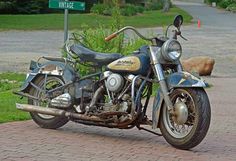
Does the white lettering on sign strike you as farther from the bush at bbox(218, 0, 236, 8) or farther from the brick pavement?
the bush at bbox(218, 0, 236, 8)

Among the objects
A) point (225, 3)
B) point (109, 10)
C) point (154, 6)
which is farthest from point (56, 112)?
point (225, 3)

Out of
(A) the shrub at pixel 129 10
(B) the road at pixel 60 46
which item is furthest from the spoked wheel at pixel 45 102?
(A) the shrub at pixel 129 10

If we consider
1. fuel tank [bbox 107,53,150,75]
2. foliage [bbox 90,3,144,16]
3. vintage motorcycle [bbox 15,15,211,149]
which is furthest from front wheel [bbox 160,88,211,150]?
foliage [bbox 90,3,144,16]

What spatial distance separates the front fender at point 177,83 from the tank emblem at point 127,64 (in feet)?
1.57

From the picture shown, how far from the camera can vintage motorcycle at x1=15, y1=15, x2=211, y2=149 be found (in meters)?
8.14

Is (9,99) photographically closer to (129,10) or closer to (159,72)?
(159,72)

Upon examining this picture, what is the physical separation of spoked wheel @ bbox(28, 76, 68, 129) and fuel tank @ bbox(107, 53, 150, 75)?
1.08 m

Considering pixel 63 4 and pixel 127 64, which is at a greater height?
pixel 63 4

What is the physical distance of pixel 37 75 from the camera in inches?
378

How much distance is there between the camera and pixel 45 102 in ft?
31.0

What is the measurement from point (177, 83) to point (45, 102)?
7.17 feet

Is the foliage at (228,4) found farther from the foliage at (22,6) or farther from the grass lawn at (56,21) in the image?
the foliage at (22,6)

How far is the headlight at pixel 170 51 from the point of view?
8336 millimetres

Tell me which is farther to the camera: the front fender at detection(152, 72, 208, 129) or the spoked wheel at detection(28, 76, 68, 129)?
the spoked wheel at detection(28, 76, 68, 129)
